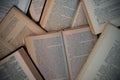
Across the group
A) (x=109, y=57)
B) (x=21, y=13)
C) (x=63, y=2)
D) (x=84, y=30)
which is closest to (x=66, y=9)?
(x=63, y=2)

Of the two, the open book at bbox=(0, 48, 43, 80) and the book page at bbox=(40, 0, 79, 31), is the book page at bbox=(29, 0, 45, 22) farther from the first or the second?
the open book at bbox=(0, 48, 43, 80)

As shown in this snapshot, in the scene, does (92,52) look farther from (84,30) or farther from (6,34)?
(6,34)

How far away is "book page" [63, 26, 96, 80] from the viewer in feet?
3.77

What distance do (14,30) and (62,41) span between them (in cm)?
30

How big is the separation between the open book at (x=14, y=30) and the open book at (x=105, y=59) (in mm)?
325

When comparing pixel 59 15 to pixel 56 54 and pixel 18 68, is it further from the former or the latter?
pixel 18 68

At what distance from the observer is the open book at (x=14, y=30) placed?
1201mm

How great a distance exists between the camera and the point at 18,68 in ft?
3.72

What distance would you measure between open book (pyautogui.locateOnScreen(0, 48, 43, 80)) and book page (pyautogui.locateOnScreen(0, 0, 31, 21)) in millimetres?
273

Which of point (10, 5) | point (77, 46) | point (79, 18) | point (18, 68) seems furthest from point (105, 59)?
point (10, 5)

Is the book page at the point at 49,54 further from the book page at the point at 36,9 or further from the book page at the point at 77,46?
the book page at the point at 36,9

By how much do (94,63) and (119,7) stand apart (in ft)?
1.15

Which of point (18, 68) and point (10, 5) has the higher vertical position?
point (10, 5)

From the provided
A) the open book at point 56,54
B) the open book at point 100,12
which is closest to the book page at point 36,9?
the open book at point 56,54
